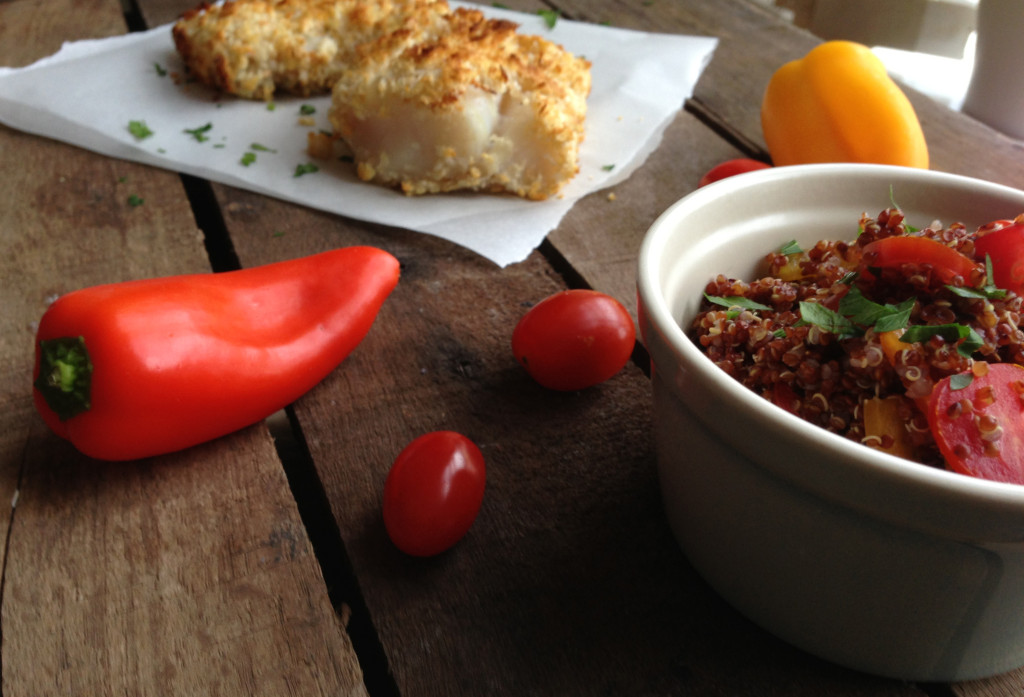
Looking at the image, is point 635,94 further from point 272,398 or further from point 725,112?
point 272,398

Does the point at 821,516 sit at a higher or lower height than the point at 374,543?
higher

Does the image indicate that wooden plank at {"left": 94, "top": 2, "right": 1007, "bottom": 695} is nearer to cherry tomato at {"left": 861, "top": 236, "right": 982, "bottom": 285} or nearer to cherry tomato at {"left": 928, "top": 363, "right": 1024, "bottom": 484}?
cherry tomato at {"left": 928, "top": 363, "right": 1024, "bottom": 484}

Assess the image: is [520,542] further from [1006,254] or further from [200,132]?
[200,132]

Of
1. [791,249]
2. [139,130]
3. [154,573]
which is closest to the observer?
[154,573]

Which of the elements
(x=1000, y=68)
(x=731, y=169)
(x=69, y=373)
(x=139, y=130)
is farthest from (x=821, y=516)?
(x=1000, y=68)

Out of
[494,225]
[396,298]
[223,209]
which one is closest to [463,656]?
[396,298]
